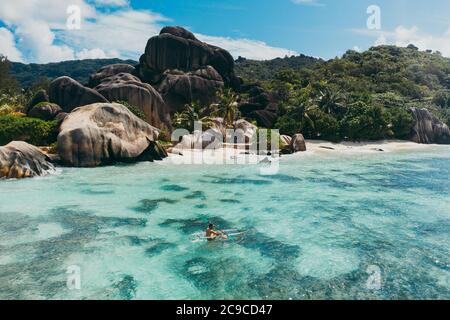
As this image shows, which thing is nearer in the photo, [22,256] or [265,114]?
[22,256]

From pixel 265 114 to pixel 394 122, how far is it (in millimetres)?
20873

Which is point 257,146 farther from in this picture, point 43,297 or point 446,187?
point 43,297

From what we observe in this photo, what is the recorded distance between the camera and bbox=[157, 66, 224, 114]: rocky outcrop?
55.4 metres

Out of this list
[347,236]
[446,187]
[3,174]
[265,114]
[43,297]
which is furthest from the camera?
[265,114]

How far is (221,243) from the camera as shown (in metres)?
16.3

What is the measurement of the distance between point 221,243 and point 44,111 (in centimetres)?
3140

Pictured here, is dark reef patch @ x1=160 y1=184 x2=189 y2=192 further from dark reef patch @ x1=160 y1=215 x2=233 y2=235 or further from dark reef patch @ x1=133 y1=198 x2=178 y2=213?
dark reef patch @ x1=160 y1=215 x2=233 y2=235

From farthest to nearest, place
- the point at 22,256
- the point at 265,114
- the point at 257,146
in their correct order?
the point at 265,114, the point at 257,146, the point at 22,256

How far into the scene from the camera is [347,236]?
1755cm

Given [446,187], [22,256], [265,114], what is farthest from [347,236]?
[265,114]

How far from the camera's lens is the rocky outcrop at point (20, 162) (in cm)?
2691

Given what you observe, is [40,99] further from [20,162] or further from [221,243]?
[221,243]

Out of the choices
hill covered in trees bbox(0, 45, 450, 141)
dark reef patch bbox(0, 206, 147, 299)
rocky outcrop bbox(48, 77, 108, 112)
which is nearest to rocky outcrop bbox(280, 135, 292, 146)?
hill covered in trees bbox(0, 45, 450, 141)

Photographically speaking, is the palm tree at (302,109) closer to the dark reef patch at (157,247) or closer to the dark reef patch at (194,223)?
the dark reef patch at (194,223)
